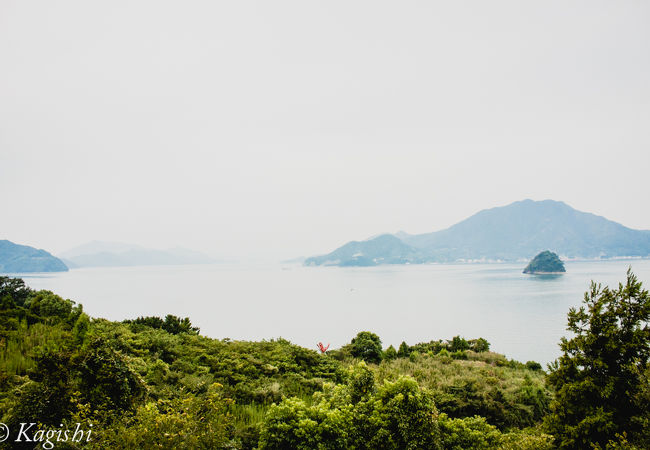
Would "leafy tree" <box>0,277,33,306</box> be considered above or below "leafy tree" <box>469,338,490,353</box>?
above

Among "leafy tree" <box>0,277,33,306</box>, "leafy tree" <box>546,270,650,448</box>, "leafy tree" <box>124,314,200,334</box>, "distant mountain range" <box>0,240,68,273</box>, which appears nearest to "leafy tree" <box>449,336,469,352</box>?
"leafy tree" <box>546,270,650,448</box>

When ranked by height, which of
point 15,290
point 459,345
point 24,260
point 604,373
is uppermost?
point 15,290

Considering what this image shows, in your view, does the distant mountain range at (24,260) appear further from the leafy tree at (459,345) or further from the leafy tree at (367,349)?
the leafy tree at (459,345)

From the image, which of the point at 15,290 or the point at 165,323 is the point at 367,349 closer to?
the point at 165,323

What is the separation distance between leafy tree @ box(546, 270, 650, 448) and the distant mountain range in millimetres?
175883

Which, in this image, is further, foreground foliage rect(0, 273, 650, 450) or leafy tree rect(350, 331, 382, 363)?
leafy tree rect(350, 331, 382, 363)

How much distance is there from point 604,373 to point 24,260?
194 metres

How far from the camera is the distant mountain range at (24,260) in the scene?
137250mm

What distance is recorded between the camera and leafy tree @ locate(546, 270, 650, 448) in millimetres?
5199

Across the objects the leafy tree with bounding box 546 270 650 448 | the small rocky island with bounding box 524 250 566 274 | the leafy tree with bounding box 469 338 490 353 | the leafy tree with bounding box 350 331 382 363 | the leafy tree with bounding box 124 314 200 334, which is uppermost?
the leafy tree with bounding box 546 270 650 448

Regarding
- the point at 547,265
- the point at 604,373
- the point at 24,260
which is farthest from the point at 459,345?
the point at 24,260

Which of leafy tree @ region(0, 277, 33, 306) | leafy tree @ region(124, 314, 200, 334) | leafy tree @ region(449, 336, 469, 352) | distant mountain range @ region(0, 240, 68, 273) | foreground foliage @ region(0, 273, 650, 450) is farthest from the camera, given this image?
distant mountain range @ region(0, 240, 68, 273)

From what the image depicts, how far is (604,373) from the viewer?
559 centimetres

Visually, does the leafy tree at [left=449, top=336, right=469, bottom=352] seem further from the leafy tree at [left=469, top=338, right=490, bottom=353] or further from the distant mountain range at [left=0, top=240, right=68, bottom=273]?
the distant mountain range at [left=0, top=240, right=68, bottom=273]
